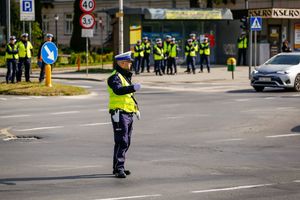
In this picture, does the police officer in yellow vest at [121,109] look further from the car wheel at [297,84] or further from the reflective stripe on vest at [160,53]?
the reflective stripe on vest at [160,53]

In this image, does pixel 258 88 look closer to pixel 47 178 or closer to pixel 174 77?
pixel 174 77

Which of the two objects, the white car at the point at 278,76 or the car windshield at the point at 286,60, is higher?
the car windshield at the point at 286,60

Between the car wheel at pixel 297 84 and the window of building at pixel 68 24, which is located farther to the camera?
the window of building at pixel 68 24

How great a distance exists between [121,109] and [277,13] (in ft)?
121

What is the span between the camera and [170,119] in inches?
725

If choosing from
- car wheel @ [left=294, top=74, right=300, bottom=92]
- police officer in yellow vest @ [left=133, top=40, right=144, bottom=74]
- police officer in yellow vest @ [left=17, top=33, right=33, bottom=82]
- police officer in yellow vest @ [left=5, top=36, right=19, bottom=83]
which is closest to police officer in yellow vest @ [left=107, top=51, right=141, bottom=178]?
car wheel @ [left=294, top=74, right=300, bottom=92]

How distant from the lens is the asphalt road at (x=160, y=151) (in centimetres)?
967

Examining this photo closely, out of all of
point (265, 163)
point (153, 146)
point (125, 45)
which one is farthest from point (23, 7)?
point (265, 163)

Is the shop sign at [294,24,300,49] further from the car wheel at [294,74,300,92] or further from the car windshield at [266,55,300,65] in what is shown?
the car wheel at [294,74,300,92]

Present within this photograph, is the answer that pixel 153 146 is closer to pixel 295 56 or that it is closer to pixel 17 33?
pixel 295 56

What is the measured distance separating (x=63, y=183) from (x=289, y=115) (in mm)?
10004

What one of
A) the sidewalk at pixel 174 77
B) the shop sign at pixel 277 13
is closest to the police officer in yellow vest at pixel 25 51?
the sidewalk at pixel 174 77

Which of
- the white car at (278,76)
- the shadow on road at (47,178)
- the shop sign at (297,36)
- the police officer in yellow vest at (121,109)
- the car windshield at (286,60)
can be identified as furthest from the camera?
the shop sign at (297,36)

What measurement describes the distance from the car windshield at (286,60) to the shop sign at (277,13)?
17319 millimetres
